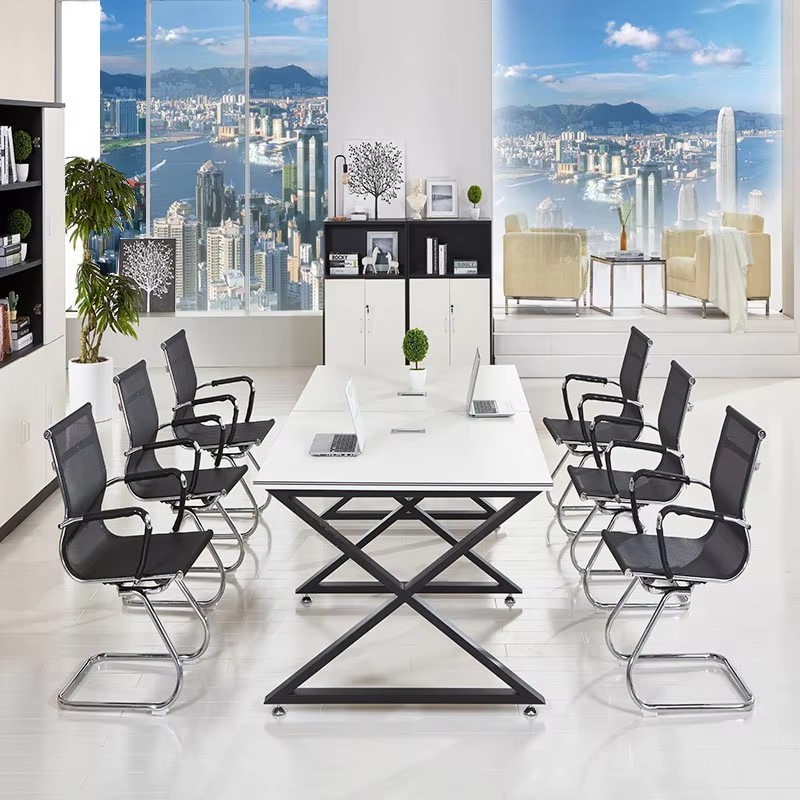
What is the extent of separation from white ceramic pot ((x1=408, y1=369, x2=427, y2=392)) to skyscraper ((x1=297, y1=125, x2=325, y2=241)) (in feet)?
19.2

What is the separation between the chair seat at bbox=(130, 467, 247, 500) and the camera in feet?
17.2

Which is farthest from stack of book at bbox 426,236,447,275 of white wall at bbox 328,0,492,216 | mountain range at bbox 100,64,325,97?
mountain range at bbox 100,64,325,97

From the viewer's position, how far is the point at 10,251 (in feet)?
20.0

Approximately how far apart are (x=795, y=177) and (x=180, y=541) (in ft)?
26.1

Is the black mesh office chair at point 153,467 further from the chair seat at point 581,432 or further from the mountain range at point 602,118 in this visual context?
the mountain range at point 602,118

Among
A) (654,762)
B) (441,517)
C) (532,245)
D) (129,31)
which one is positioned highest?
(129,31)

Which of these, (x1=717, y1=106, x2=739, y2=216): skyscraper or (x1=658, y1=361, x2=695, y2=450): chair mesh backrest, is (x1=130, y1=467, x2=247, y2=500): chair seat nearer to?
(x1=658, y1=361, x2=695, y2=450): chair mesh backrest

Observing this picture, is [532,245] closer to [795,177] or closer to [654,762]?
[795,177]

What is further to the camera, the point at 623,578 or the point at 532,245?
the point at 532,245

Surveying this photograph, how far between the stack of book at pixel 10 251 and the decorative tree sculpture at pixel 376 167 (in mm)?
4420

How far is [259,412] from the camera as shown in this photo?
9.19 m

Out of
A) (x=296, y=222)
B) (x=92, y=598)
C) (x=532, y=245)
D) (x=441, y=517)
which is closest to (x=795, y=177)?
(x=532, y=245)

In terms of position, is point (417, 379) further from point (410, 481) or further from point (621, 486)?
point (410, 481)

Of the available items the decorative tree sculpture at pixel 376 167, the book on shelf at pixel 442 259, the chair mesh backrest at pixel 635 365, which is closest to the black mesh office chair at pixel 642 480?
the chair mesh backrest at pixel 635 365
